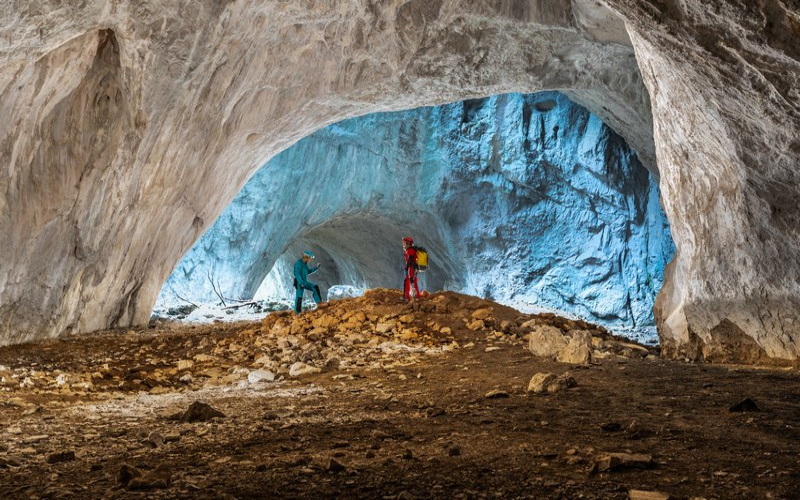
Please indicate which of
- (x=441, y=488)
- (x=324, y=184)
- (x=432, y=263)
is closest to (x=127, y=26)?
(x=441, y=488)

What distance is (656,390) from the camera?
4.10m

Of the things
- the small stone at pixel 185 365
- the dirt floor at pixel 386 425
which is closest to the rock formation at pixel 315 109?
the dirt floor at pixel 386 425

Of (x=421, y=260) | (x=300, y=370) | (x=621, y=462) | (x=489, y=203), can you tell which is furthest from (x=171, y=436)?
(x=489, y=203)

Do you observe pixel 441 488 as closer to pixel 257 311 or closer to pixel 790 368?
pixel 790 368

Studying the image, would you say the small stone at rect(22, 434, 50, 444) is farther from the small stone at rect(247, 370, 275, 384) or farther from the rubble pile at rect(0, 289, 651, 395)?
the small stone at rect(247, 370, 275, 384)

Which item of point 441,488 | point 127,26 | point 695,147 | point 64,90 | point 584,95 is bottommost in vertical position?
point 441,488

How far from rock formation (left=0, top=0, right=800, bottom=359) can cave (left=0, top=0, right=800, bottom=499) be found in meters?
0.03

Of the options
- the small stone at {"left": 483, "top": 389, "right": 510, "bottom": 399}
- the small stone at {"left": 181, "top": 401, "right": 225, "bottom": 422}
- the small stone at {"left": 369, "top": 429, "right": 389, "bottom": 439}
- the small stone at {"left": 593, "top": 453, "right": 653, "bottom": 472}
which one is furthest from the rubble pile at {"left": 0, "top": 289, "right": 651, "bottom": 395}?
the small stone at {"left": 593, "top": 453, "right": 653, "bottom": 472}

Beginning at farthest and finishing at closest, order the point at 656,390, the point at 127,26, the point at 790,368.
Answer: the point at 127,26 < the point at 790,368 < the point at 656,390

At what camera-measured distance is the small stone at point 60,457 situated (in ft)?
8.80

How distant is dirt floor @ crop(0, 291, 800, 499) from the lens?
7.32ft

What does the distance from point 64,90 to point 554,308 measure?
1290 cm

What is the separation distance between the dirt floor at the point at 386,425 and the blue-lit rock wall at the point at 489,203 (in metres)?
10.7

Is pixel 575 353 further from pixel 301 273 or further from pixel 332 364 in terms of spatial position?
pixel 301 273
